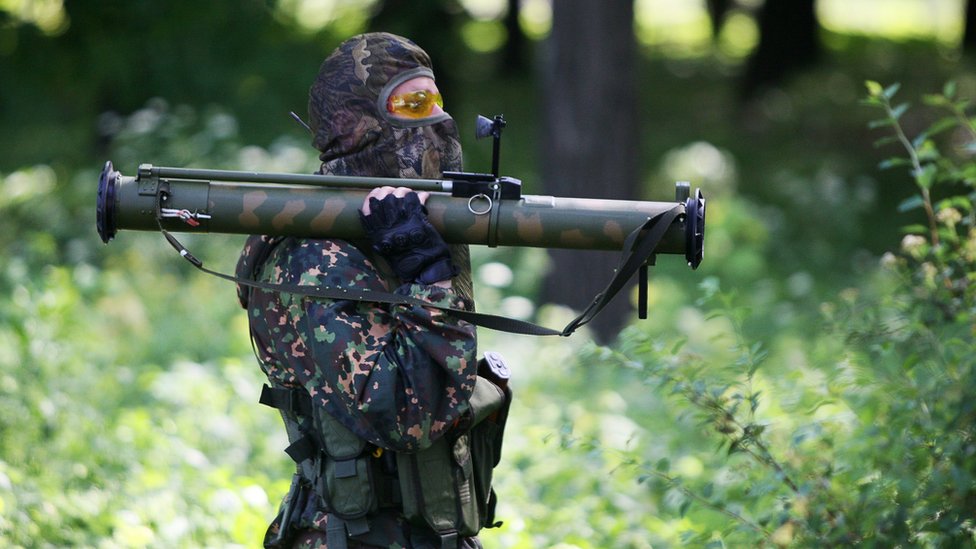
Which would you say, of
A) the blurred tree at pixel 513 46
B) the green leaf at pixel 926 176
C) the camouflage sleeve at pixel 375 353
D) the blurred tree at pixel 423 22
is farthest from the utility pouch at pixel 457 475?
the blurred tree at pixel 513 46

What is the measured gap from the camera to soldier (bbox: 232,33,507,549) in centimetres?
260

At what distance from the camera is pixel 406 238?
8.63ft

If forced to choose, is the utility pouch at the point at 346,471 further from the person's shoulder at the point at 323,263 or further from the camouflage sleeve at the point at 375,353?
the person's shoulder at the point at 323,263

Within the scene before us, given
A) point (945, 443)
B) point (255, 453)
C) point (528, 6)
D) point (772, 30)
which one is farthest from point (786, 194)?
point (528, 6)

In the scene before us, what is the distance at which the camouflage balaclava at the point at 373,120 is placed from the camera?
2836mm

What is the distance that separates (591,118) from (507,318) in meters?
5.86

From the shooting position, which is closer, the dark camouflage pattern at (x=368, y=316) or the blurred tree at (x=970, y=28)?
the dark camouflage pattern at (x=368, y=316)

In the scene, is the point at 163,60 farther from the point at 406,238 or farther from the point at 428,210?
the point at 406,238

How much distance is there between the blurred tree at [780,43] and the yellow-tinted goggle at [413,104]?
14.7 m

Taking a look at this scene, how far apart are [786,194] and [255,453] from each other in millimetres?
8493

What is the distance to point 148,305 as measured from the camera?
8562 mm

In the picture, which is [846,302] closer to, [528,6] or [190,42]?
[190,42]

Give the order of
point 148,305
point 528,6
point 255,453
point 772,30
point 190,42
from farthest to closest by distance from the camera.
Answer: point 528,6, point 772,30, point 190,42, point 148,305, point 255,453

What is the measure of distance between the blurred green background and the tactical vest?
2.80 ft
